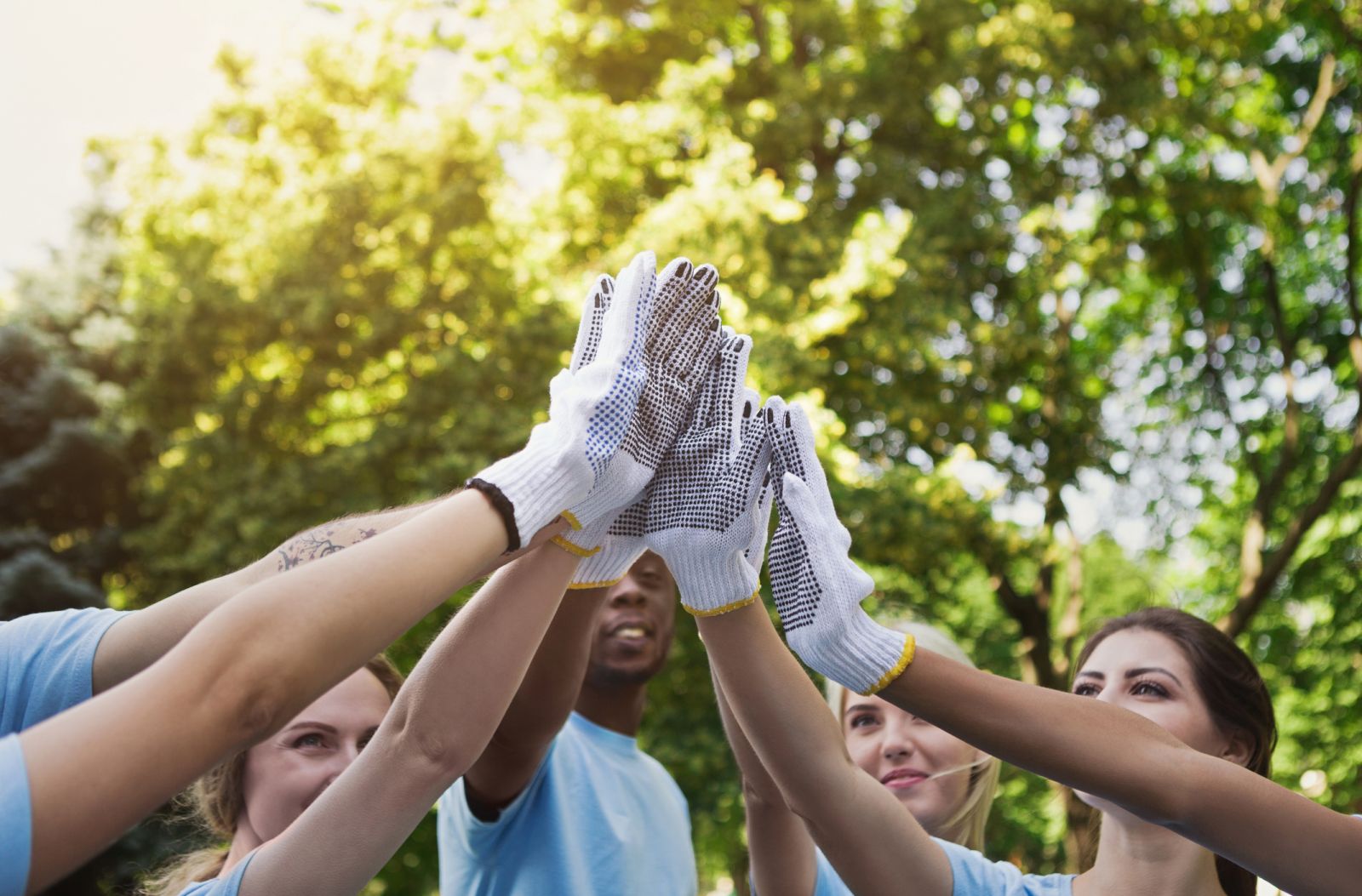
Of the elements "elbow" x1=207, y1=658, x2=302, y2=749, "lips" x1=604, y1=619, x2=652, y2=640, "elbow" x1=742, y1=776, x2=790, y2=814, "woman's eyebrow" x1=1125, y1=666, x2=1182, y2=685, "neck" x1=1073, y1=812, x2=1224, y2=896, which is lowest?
"elbow" x1=207, y1=658, x2=302, y2=749

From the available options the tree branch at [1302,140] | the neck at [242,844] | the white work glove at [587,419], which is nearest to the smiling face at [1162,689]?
the white work glove at [587,419]

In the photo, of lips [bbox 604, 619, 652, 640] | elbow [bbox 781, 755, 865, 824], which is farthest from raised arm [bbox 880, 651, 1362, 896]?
lips [bbox 604, 619, 652, 640]

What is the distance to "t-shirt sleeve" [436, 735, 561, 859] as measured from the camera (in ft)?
9.57

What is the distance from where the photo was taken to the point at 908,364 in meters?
10.2

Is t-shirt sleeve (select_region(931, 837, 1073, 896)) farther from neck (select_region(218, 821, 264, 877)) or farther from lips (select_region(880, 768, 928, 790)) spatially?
neck (select_region(218, 821, 264, 877))

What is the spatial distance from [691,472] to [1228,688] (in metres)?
1.29

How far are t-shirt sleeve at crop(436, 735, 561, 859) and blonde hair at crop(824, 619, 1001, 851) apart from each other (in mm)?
797

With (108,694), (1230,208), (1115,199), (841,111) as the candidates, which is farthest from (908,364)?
(108,694)

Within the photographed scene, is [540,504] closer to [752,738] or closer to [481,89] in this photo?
[752,738]

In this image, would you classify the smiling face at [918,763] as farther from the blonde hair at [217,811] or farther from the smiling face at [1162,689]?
the blonde hair at [217,811]

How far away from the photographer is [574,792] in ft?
→ 10.3

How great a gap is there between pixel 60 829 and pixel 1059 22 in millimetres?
11814

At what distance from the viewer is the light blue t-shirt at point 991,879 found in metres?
2.31

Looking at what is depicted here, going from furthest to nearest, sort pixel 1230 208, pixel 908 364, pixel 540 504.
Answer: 1. pixel 1230 208
2. pixel 908 364
3. pixel 540 504
